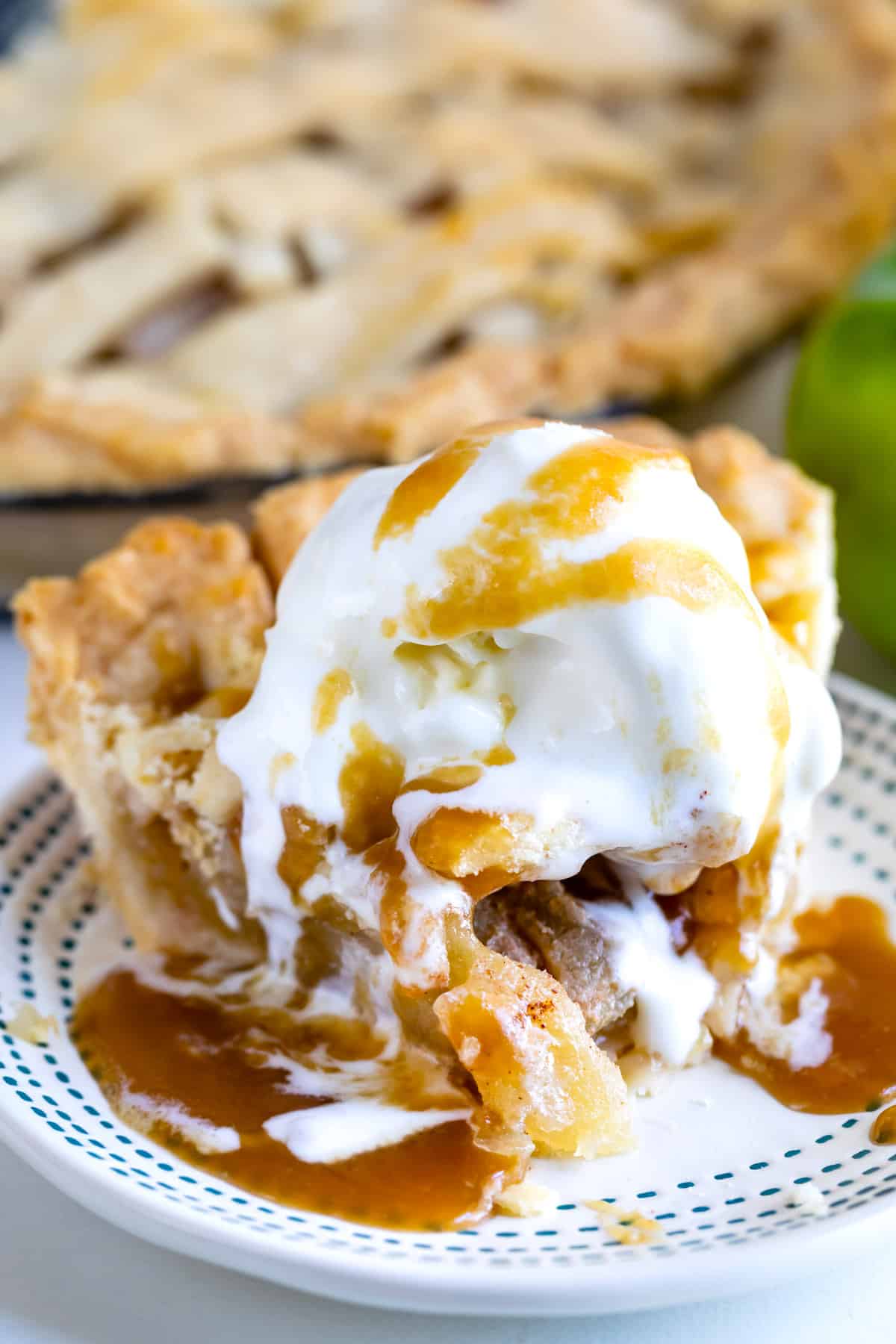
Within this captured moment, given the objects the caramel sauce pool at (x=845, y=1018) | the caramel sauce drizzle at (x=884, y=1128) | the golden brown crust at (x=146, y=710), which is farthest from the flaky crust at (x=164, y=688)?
the caramel sauce drizzle at (x=884, y=1128)

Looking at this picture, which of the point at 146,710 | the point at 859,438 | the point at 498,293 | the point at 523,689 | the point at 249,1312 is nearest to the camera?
the point at 249,1312

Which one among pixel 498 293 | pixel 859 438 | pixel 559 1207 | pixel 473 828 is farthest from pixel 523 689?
pixel 498 293

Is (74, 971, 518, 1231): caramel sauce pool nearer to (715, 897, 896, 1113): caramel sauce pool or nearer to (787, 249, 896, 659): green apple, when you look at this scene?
(715, 897, 896, 1113): caramel sauce pool

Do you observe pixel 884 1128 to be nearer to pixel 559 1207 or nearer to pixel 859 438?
pixel 559 1207

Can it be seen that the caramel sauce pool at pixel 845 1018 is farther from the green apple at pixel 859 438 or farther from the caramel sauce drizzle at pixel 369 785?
the green apple at pixel 859 438

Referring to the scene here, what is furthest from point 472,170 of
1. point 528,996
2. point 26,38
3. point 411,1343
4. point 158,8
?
point 411,1343

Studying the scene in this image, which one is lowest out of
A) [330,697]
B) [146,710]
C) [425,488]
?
[146,710]
